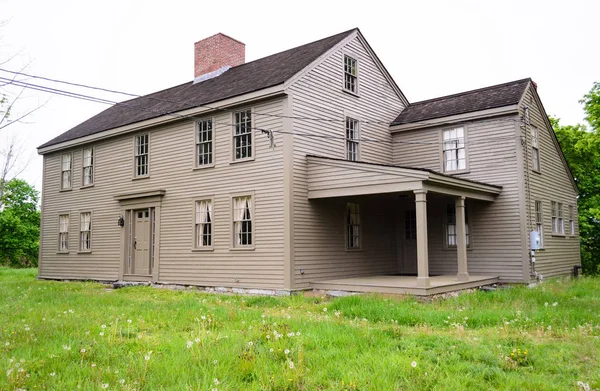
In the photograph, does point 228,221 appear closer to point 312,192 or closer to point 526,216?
point 312,192

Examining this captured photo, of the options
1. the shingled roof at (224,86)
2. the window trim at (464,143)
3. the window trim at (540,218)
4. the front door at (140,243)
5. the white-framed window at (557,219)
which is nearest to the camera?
the shingled roof at (224,86)

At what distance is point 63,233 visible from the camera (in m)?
21.3

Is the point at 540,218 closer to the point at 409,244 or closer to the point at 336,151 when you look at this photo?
the point at 409,244

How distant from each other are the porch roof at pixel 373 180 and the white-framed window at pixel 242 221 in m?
1.91

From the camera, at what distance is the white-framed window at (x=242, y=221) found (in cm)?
1478

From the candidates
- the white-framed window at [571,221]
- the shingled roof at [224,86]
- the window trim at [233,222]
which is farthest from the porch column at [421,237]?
the white-framed window at [571,221]

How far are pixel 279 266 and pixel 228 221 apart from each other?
240cm

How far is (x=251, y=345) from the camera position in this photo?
6.35 m

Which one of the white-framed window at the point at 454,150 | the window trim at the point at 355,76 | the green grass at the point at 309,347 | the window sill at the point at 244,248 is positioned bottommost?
the green grass at the point at 309,347

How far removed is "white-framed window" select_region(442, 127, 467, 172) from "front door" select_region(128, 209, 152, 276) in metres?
10.4

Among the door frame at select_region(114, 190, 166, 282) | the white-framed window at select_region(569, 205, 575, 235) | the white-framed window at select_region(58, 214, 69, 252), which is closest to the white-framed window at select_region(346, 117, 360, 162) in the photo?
the door frame at select_region(114, 190, 166, 282)

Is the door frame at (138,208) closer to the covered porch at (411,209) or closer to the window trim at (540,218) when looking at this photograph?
the covered porch at (411,209)

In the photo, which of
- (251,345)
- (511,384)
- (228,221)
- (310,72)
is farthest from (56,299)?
(511,384)

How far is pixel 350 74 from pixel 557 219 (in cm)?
949
